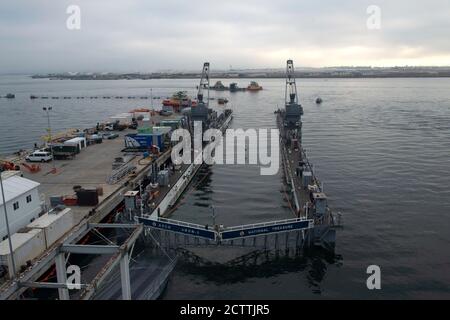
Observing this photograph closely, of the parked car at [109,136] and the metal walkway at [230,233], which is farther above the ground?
the parked car at [109,136]

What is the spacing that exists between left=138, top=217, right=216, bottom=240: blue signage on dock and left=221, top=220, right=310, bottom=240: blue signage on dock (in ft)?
3.78

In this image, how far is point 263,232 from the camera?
1296 inches

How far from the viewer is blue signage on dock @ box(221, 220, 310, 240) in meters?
32.6

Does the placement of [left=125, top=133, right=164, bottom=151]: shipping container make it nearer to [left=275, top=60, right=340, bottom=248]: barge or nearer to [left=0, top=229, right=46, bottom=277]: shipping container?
[left=275, top=60, right=340, bottom=248]: barge

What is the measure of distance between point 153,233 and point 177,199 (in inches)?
493

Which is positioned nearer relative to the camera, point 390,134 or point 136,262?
point 136,262

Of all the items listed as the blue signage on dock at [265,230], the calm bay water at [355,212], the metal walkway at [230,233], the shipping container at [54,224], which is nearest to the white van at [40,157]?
the calm bay water at [355,212]

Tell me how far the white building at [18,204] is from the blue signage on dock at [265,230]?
1545 cm

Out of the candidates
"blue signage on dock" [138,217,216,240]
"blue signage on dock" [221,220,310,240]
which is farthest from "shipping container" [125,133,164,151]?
"blue signage on dock" [221,220,310,240]

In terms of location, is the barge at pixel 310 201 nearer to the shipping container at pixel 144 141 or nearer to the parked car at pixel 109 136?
the shipping container at pixel 144 141

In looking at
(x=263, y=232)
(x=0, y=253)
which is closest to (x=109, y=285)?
(x=0, y=253)

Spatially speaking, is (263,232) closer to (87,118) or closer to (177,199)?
(177,199)

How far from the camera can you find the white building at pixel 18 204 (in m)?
28.7

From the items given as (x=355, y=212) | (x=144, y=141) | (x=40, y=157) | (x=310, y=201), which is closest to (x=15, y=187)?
(x=310, y=201)
